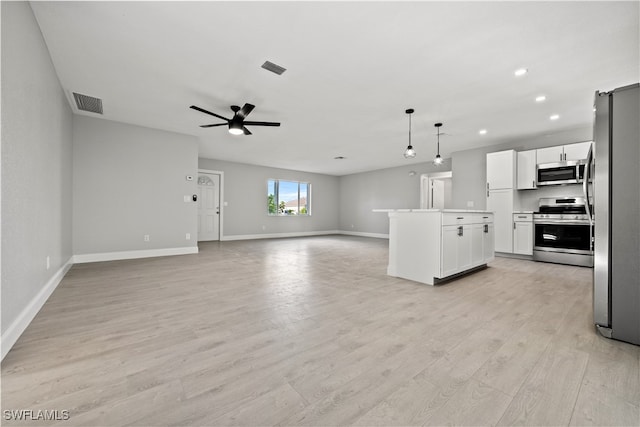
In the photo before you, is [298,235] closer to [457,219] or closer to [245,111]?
[245,111]

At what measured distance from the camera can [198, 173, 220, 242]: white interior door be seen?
784cm

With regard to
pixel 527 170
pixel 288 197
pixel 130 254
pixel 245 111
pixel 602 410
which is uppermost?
pixel 245 111

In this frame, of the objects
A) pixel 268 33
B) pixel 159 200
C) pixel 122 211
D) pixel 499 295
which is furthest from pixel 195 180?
pixel 499 295

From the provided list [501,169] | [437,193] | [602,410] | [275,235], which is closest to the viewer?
[602,410]

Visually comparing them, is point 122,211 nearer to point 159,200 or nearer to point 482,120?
point 159,200

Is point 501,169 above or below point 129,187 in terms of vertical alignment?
above

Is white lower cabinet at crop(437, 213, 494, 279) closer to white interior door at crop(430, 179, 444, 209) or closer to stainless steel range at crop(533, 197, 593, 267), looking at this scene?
stainless steel range at crop(533, 197, 593, 267)

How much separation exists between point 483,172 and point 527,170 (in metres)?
1.00

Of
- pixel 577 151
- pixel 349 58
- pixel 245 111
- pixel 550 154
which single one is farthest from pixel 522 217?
pixel 245 111

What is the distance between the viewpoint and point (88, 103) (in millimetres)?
4078

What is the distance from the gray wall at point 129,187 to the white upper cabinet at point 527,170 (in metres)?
6.94

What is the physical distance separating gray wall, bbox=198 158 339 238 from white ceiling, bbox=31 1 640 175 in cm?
366

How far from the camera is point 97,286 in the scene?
3.16 meters

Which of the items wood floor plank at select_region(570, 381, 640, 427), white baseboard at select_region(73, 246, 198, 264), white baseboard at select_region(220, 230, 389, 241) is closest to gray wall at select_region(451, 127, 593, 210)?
white baseboard at select_region(220, 230, 389, 241)
